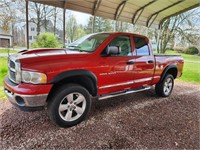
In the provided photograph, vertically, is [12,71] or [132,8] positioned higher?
[132,8]

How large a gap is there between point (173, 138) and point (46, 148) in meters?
2.17

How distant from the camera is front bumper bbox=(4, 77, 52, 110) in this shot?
2.71 m

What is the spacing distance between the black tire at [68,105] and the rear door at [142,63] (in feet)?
5.48

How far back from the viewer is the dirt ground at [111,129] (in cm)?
271

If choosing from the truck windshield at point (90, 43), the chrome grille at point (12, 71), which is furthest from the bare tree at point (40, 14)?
the chrome grille at point (12, 71)

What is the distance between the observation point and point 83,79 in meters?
3.36

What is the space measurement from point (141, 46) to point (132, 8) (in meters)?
5.08

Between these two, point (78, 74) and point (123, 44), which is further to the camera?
point (123, 44)

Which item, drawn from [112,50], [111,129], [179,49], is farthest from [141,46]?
[179,49]

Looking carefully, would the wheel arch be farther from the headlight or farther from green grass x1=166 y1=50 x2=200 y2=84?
green grass x1=166 y1=50 x2=200 y2=84

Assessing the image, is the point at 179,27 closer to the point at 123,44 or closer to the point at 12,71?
the point at 123,44

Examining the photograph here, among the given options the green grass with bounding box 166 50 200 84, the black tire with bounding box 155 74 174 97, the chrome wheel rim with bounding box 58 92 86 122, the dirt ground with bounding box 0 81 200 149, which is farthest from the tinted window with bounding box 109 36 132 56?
the green grass with bounding box 166 50 200 84

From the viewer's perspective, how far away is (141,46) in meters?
4.66

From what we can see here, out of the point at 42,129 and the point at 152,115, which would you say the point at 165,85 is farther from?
the point at 42,129
